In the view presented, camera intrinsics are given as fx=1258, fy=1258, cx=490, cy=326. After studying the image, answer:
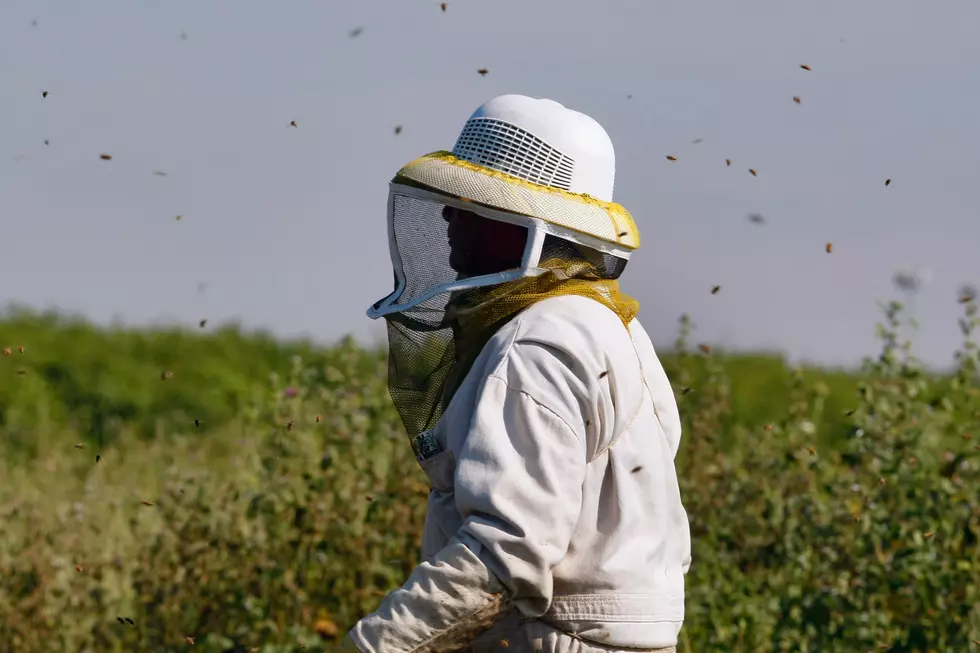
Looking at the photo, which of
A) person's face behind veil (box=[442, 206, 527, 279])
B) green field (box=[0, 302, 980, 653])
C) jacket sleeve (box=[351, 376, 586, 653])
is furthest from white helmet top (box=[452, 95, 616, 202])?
green field (box=[0, 302, 980, 653])

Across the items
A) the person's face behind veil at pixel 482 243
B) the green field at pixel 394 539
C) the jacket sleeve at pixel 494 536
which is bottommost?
the green field at pixel 394 539

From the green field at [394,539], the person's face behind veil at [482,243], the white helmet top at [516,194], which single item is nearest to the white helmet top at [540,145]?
the white helmet top at [516,194]

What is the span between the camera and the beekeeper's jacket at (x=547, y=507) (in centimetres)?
266

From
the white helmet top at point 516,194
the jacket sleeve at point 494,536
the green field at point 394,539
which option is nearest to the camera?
the jacket sleeve at point 494,536

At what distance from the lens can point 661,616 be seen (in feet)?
9.46

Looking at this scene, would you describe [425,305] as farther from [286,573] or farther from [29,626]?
[29,626]

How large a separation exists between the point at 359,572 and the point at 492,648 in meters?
2.53

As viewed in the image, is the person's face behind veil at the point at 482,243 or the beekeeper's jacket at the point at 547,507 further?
the person's face behind veil at the point at 482,243

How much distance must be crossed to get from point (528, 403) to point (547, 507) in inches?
9.0

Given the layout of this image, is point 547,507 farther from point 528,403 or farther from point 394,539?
point 394,539

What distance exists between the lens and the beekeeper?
2.68 metres

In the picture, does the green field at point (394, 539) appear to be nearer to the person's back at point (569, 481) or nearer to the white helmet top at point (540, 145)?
the person's back at point (569, 481)

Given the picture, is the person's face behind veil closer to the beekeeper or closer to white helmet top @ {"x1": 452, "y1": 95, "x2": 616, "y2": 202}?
the beekeeper

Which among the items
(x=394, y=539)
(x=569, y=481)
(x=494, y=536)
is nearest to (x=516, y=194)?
(x=569, y=481)
